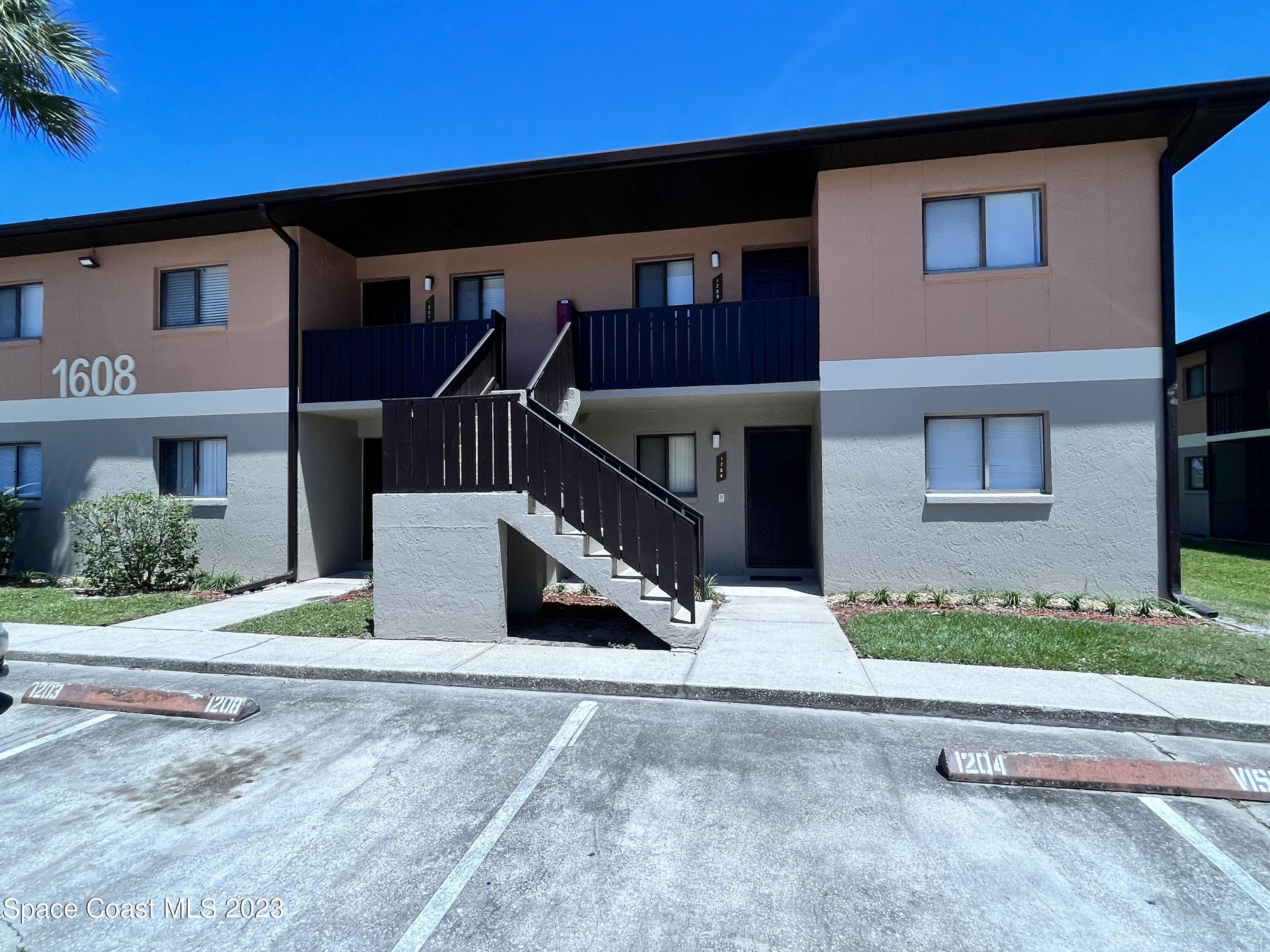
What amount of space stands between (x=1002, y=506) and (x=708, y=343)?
487 centimetres

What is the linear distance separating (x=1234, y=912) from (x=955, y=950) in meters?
1.34

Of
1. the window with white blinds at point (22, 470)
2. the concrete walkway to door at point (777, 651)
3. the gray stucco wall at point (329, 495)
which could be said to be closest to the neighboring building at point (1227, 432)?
the concrete walkway to door at point (777, 651)

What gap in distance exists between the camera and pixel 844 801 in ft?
12.1

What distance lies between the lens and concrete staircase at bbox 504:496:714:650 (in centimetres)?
669

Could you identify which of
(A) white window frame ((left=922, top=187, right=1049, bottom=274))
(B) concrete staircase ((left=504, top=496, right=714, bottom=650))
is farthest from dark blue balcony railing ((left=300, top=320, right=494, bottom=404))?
(A) white window frame ((left=922, top=187, right=1049, bottom=274))

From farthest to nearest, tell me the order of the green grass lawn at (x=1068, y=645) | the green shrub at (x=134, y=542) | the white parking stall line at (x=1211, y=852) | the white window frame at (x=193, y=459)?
the white window frame at (x=193, y=459) < the green shrub at (x=134, y=542) < the green grass lawn at (x=1068, y=645) < the white parking stall line at (x=1211, y=852)

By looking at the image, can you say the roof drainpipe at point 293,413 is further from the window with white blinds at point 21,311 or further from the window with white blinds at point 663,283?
the window with white blinds at point 663,283

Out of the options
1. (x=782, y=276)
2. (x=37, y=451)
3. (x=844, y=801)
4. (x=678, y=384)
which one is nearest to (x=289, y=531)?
(x=37, y=451)

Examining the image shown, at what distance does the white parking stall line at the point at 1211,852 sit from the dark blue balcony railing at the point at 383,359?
10069 mm

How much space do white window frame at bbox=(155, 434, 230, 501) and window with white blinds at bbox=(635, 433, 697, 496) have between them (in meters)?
7.74

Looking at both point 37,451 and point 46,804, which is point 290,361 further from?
point 46,804

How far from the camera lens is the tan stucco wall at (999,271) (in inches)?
345

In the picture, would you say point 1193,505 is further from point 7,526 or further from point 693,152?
point 7,526

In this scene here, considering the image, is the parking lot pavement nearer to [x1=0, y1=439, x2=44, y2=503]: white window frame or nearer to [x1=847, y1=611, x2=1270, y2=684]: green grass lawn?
[x1=847, y1=611, x2=1270, y2=684]: green grass lawn
